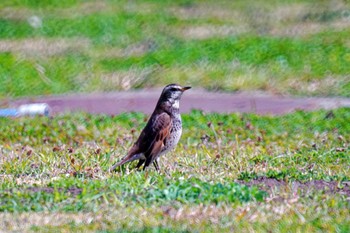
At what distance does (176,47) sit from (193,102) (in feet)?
10.2

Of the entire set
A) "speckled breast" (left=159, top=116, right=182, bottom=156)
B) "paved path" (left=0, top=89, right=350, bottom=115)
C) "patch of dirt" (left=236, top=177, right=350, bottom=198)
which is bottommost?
"paved path" (left=0, top=89, right=350, bottom=115)

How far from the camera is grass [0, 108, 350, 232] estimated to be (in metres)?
7.27

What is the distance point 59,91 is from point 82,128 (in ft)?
8.74

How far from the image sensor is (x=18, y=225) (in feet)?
23.5

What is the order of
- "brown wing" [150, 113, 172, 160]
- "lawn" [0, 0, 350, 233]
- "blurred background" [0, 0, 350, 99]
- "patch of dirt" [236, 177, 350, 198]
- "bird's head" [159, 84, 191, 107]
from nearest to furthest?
1. "lawn" [0, 0, 350, 233]
2. "patch of dirt" [236, 177, 350, 198]
3. "brown wing" [150, 113, 172, 160]
4. "bird's head" [159, 84, 191, 107]
5. "blurred background" [0, 0, 350, 99]

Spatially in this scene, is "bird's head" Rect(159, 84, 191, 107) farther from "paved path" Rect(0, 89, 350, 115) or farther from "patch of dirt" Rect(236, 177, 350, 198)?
"paved path" Rect(0, 89, 350, 115)

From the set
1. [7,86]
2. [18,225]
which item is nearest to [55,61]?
[7,86]

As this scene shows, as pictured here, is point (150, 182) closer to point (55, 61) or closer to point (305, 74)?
point (305, 74)

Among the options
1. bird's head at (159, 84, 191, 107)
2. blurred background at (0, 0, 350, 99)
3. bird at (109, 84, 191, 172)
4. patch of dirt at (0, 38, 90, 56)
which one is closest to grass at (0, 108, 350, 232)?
bird at (109, 84, 191, 172)

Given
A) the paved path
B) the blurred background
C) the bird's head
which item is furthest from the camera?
the blurred background

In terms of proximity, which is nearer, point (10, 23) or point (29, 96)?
point (29, 96)

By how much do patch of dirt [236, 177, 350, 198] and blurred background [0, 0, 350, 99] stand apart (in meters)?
5.34

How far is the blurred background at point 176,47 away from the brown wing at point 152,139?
462 centimetres

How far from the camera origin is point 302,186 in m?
8.34
